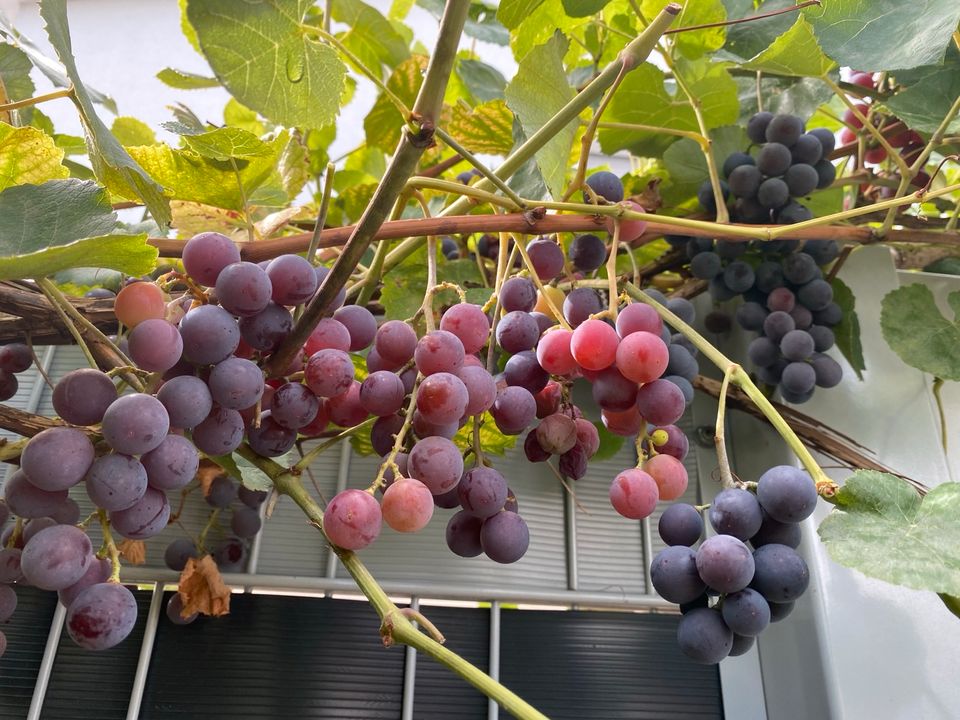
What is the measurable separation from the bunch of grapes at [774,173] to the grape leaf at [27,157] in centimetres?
64

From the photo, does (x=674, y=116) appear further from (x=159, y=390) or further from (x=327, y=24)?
(x=159, y=390)

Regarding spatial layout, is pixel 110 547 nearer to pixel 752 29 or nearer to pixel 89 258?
pixel 89 258

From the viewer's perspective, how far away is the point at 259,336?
0.45 metres

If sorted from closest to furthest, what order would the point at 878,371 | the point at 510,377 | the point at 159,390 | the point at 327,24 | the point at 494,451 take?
the point at 159,390, the point at 510,377, the point at 494,451, the point at 327,24, the point at 878,371

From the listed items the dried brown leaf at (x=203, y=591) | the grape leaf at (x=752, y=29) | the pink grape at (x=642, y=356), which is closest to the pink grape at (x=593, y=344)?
the pink grape at (x=642, y=356)

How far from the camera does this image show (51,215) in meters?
0.43

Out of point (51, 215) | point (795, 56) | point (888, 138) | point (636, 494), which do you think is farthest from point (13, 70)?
point (888, 138)

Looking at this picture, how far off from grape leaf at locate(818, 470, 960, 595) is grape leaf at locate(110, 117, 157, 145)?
84 cm

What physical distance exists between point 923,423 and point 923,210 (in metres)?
0.32

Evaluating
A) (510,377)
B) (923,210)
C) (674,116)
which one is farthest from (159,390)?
(923,210)

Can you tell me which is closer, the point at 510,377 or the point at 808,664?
the point at 510,377

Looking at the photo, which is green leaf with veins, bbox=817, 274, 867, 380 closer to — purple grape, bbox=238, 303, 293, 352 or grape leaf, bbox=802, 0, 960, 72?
grape leaf, bbox=802, 0, 960, 72

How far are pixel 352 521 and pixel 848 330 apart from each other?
0.67m

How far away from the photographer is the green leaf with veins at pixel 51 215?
42cm
